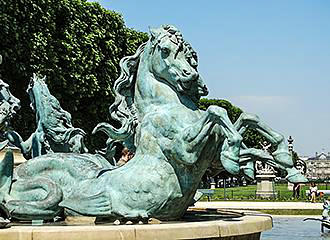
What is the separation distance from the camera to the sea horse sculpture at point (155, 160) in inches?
259

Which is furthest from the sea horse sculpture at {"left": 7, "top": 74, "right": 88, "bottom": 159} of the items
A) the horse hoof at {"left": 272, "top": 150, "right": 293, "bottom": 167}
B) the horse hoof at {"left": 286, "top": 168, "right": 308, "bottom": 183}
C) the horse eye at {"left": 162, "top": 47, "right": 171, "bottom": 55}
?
the horse hoof at {"left": 286, "top": 168, "right": 308, "bottom": 183}

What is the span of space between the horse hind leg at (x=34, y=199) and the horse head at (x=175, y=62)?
6.03 feet

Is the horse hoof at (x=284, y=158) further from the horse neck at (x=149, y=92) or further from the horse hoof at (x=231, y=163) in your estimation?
the horse neck at (x=149, y=92)

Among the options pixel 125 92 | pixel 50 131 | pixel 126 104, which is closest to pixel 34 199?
pixel 126 104

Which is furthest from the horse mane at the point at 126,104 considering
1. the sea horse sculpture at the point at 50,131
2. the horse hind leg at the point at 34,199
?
the sea horse sculpture at the point at 50,131

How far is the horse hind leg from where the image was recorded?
271 inches

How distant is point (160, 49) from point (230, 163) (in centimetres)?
191

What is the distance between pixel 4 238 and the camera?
5.31 m

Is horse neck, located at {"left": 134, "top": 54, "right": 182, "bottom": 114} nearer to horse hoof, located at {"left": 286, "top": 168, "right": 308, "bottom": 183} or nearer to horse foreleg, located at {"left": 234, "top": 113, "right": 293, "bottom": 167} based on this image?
horse foreleg, located at {"left": 234, "top": 113, "right": 293, "bottom": 167}

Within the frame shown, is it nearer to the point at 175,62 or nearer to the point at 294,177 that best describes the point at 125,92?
the point at 175,62

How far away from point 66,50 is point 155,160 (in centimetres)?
1863

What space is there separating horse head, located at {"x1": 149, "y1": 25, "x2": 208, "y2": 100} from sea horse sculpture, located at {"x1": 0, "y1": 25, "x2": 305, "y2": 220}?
0.04 feet

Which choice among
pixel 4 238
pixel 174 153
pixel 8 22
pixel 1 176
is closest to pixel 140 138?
pixel 174 153

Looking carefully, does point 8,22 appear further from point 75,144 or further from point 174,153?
point 174,153
